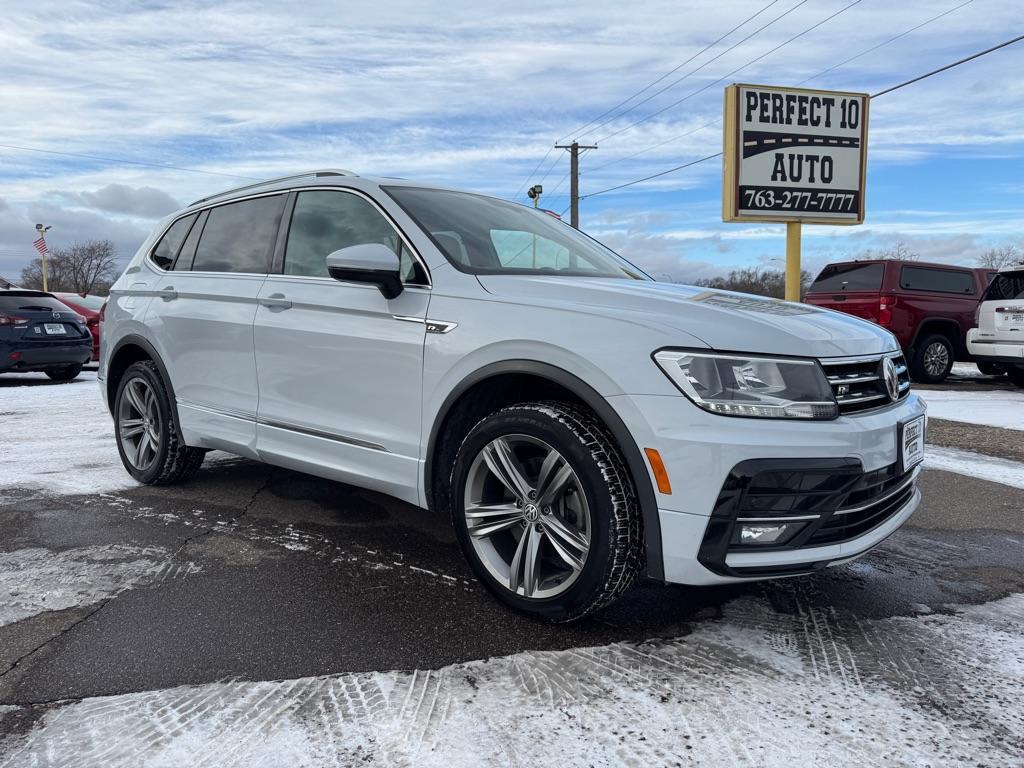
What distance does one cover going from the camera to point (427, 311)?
3176 millimetres

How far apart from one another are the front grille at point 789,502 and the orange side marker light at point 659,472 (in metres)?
0.16

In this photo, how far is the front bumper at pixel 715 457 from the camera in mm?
2371

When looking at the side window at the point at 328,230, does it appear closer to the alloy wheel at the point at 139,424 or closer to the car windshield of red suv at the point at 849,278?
the alloy wheel at the point at 139,424

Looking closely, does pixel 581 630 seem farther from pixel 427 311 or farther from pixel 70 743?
pixel 70 743

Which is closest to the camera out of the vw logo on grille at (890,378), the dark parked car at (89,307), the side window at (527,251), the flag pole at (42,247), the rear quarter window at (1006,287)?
the vw logo on grille at (890,378)

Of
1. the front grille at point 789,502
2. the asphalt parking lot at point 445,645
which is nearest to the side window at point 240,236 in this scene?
the asphalt parking lot at point 445,645

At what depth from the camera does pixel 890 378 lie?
2869 mm

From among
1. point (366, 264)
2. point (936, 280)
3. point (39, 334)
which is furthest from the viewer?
point (936, 280)

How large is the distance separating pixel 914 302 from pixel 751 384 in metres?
11.1

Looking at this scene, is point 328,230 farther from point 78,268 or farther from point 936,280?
point 78,268

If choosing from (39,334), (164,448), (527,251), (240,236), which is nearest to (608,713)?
(527,251)

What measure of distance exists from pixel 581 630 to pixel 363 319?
1.58 meters

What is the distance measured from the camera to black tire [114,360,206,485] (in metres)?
4.66

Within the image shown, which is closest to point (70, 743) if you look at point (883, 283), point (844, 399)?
point (844, 399)
